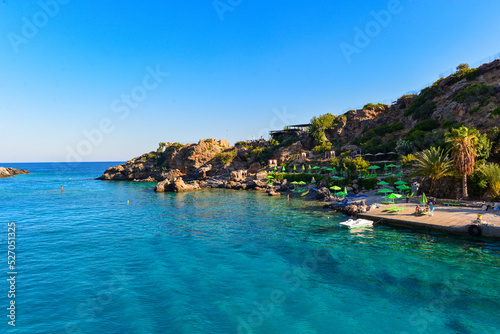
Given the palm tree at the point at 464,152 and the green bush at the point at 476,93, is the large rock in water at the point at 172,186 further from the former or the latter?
the green bush at the point at 476,93

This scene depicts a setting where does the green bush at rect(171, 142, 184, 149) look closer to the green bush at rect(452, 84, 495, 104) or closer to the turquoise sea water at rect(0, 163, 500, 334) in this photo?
the turquoise sea water at rect(0, 163, 500, 334)

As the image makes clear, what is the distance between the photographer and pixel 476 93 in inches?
2341

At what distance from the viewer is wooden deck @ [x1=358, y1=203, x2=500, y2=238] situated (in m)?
22.8

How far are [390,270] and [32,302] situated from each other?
20.2 metres

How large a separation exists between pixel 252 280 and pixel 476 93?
7019 cm

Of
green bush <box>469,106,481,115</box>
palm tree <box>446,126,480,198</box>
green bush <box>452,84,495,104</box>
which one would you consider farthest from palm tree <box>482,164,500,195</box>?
green bush <box>452,84,495,104</box>

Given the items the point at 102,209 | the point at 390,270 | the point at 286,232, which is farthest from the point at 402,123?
the point at 102,209

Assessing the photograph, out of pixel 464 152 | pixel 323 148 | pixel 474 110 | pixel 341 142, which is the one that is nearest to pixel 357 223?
pixel 464 152

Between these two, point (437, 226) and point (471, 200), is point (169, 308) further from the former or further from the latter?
point (471, 200)

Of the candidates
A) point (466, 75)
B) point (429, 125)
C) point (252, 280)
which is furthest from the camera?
point (466, 75)

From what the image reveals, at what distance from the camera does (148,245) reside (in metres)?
22.9

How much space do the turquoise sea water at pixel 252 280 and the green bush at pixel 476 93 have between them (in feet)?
168

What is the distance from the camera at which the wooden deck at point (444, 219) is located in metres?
22.8

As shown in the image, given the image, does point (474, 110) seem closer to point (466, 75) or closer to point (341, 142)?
point (466, 75)
